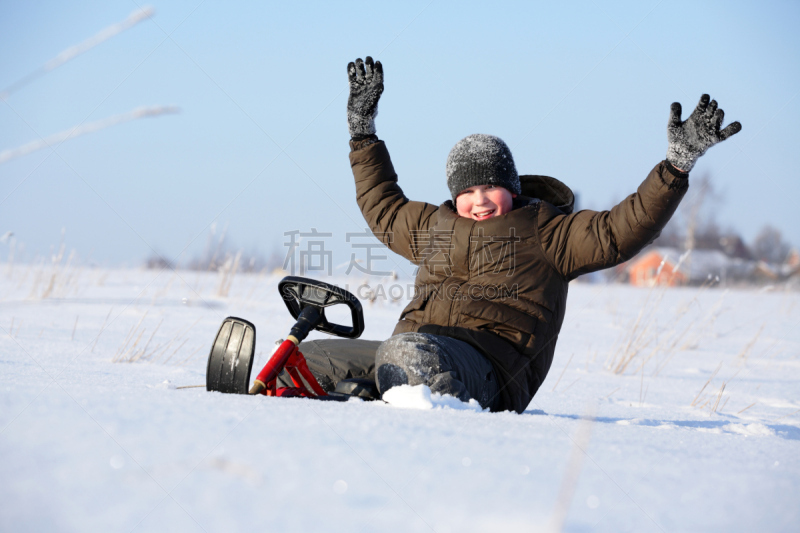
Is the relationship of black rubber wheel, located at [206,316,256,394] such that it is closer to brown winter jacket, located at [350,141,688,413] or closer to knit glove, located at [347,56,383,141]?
brown winter jacket, located at [350,141,688,413]

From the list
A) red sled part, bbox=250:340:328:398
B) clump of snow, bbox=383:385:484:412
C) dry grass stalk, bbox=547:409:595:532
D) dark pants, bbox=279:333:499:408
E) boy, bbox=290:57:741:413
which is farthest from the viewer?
boy, bbox=290:57:741:413

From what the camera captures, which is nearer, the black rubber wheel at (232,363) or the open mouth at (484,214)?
the black rubber wheel at (232,363)

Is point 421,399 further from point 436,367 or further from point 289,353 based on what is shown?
point 289,353

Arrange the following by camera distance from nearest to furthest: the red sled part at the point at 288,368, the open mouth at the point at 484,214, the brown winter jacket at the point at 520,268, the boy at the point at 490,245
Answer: the red sled part at the point at 288,368 → the boy at the point at 490,245 → the brown winter jacket at the point at 520,268 → the open mouth at the point at 484,214

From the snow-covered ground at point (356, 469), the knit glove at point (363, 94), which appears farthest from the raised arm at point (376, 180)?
the snow-covered ground at point (356, 469)

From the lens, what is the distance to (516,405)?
2.56 metres

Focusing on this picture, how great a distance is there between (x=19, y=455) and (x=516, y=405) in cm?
192

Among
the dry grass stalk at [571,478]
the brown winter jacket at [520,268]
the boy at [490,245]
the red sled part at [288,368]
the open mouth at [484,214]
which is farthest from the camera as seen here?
the open mouth at [484,214]

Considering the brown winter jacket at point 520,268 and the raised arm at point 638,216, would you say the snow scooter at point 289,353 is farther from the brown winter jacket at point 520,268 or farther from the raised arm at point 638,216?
the raised arm at point 638,216

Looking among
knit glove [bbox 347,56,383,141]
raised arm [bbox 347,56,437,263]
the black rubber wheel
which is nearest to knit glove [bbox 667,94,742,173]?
raised arm [bbox 347,56,437,263]

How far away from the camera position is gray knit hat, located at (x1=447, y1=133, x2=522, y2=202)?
2.99 m

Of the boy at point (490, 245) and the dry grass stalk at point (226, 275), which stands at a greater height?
the boy at point (490, 245)

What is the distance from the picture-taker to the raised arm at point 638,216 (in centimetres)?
231

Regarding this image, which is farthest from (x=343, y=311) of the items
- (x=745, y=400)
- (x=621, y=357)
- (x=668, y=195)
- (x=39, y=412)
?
(x=39, y=412)
